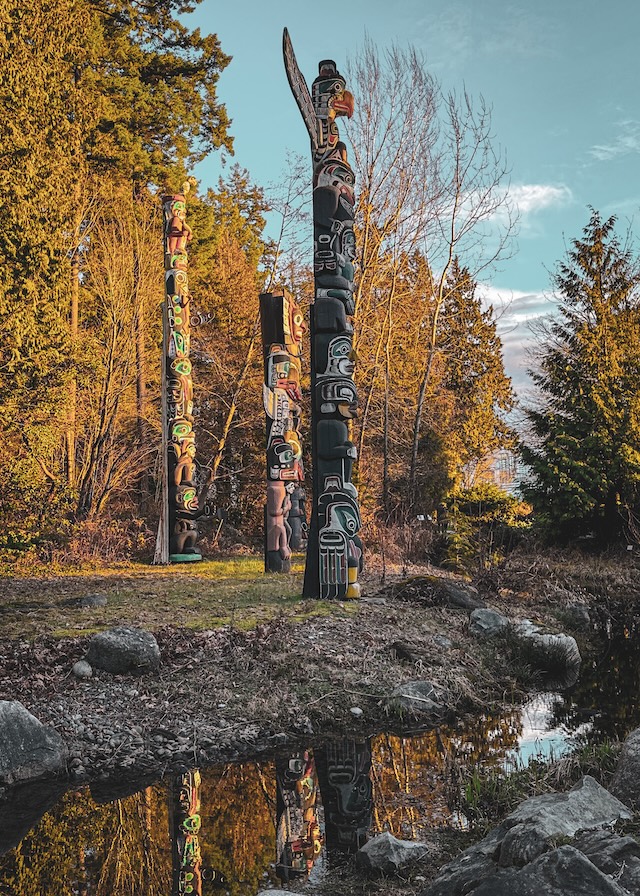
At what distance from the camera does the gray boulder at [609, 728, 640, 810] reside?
3.97 m

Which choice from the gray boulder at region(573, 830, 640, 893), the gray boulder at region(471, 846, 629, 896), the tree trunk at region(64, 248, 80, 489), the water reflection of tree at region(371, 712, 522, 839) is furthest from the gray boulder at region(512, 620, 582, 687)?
the tree trunk at region(64, 248, 80, 489)

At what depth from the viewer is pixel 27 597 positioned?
9.62m

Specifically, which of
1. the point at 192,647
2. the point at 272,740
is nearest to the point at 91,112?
the point at 192,647

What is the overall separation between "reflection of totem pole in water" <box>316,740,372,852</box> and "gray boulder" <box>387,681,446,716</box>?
674 mm

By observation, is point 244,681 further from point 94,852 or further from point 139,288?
point 139,288

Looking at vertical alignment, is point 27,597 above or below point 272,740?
above

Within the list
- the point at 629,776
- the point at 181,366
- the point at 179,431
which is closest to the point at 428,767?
the point at 629,776

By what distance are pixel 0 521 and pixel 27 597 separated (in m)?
2.06

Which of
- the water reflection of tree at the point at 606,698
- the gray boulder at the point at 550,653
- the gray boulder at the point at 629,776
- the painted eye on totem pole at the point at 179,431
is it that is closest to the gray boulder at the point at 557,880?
the gray boulder at the point at 629,776

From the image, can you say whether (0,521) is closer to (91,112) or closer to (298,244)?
(91,112)

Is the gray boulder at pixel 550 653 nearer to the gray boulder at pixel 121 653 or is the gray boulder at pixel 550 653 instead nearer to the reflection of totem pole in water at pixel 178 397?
the gray boulder at pixel 121 653

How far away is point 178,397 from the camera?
46.4ft

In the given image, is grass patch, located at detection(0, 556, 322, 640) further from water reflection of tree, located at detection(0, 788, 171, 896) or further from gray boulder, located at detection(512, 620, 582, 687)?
water reflection of tree, located at detection(0, 788, 171, 896)

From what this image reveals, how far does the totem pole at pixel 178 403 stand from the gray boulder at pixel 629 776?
10361mm
